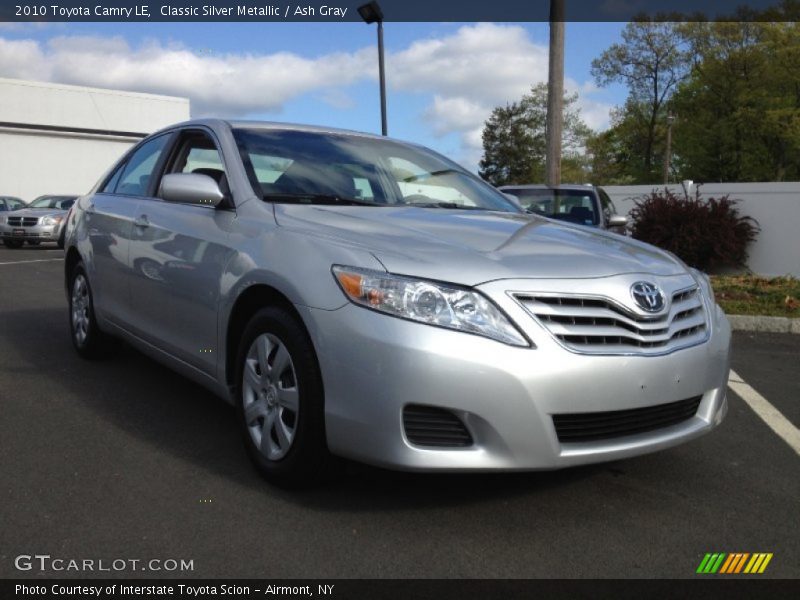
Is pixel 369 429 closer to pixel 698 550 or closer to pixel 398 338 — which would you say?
pixel 398 338

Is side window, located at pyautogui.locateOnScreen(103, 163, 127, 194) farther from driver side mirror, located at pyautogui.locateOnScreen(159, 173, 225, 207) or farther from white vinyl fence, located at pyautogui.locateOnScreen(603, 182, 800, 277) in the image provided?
white vinyl fence, located at pyautogui.locateOnScreen(603, 182, 800, 277)

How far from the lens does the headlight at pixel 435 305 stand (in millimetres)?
2809

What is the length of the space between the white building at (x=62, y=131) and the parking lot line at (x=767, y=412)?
32.6 metres

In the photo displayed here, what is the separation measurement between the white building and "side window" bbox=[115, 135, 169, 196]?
101 ft

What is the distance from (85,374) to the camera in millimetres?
5281

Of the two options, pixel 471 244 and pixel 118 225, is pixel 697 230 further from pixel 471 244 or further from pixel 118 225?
pixel 471 244

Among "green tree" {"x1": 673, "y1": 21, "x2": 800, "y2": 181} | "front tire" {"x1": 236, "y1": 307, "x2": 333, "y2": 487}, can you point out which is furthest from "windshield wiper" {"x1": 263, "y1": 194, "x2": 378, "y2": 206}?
"green tree" {"x1": 673, "y1": 21, "x2": 800, "y2": 181}

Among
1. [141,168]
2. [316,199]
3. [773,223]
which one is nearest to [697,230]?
[773,223]

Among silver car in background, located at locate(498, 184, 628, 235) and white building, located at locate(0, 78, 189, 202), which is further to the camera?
white building, located at locate(0, 78, 189, 202)

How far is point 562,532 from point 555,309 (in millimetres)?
818

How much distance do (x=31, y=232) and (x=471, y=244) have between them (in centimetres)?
1923

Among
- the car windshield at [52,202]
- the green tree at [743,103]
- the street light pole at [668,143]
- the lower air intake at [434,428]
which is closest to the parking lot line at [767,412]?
the lower air intake at [434,428]

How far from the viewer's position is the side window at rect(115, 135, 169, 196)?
4.94m
